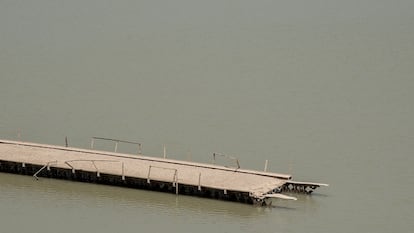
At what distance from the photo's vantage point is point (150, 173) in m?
23.1

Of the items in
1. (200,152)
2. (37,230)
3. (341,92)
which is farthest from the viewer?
(341,92)

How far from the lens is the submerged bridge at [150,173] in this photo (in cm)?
2227

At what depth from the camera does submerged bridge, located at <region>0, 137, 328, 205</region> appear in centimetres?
2227

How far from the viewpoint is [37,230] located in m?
20.3

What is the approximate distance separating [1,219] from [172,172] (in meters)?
4.26

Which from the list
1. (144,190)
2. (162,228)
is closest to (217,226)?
(162,228)

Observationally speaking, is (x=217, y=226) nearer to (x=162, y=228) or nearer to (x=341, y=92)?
(x=162, y=228)

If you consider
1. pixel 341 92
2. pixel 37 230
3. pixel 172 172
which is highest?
pixel 341 92

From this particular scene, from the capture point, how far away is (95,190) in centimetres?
2283

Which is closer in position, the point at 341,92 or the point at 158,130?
the point at 158,130

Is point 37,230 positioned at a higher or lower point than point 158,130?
lower

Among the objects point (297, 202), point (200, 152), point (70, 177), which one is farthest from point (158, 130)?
point (297, 202)

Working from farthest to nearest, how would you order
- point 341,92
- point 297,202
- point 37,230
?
point 341,92 < point 297,202 < point 37,230

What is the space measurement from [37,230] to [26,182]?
123 inches
